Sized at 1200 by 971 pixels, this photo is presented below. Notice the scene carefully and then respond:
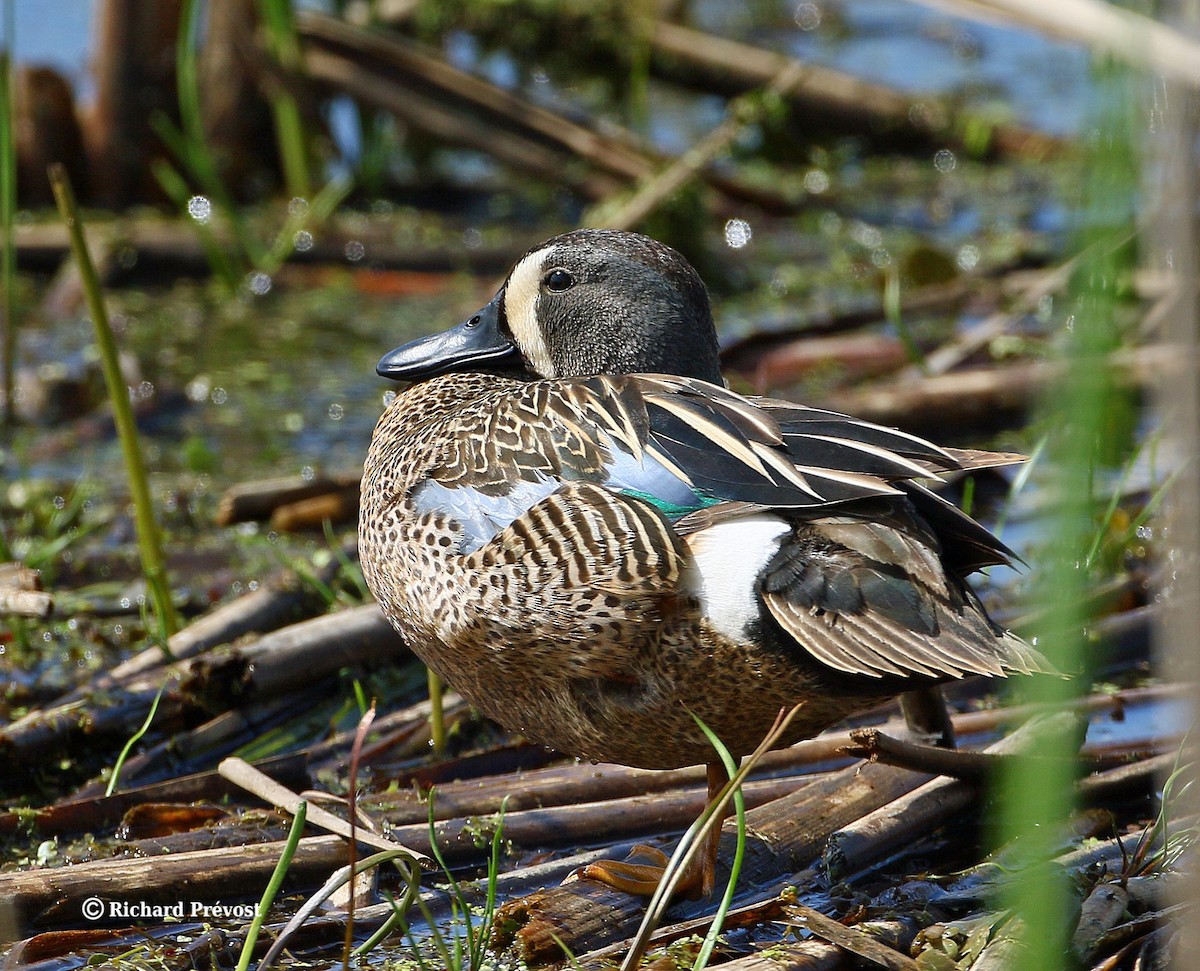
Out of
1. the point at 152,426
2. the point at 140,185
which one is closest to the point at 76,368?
the point at 152,426

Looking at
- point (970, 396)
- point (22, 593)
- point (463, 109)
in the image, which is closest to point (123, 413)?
point (22, 593)

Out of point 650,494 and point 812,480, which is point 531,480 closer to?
point 650,494

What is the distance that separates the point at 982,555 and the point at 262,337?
179 inches

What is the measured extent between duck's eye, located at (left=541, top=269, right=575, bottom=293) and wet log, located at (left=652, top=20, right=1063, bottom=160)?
212 inches

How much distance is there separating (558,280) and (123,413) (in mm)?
1126

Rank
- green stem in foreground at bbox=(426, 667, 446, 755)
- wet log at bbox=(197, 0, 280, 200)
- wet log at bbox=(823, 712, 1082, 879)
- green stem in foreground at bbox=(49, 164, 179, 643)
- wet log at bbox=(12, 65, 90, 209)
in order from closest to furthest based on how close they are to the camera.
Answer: wet log at bbox=(823, 712, 1082, 879) < green stem in foreground at bbox=(426, 667, 446, 755) < green stem in foreground at bbox=(49, 164, 179, 643) < wet log at bbox=(12, 65, 90, 209) < wet log at bbox=(197, 0, 280, 200)

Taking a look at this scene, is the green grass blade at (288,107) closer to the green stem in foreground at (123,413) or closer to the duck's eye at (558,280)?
the green stem in foreground at (123,413)

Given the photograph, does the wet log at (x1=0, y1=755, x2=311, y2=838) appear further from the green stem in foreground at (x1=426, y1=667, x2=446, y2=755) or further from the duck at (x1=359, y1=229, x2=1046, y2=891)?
the duck at (x1=359, y1=229, x2=1046, y2=891)

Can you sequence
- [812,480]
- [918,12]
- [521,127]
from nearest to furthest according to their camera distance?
[812,480] → [521,127] → [918,12]

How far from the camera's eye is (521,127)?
7.55 m

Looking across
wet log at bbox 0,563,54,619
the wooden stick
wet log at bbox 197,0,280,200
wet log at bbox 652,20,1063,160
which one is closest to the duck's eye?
wet log at bbox 0,563,54,619

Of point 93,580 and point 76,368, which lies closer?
point 93,580

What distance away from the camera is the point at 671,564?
251cm

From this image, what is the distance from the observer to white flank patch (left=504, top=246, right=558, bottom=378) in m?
3.34
